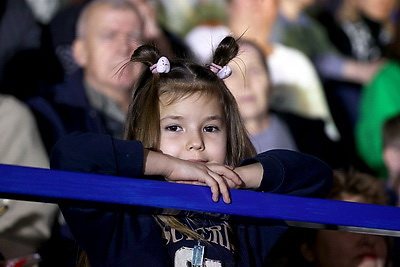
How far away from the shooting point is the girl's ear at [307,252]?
77.2 inches

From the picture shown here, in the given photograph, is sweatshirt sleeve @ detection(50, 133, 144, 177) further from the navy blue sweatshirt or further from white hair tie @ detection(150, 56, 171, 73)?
white hair tie @ detection(150, 56, 171, 73)

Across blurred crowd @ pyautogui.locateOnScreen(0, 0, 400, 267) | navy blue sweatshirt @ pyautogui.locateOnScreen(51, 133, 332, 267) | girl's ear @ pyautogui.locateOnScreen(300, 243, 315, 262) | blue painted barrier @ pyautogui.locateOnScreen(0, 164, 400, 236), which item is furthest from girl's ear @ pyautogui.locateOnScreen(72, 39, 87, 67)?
blue painted barrier @ pyautogui.locateOnScreen(0, 164, 400, 236)

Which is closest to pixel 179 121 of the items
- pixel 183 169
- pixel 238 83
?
pixel 183 169

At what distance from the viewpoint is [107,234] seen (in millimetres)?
1444

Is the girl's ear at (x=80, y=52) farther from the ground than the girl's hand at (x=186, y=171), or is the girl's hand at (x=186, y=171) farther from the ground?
the girl's hand at (x=186, y=171)

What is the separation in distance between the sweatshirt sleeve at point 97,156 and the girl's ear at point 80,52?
1.17 m

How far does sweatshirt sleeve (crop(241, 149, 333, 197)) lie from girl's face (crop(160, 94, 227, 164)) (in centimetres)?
8

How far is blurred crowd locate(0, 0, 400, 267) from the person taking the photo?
2226 millimetres

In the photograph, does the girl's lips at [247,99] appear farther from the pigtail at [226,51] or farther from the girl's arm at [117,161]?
the girl's arm at [117,161]

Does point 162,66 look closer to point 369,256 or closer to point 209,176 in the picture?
point 209,176

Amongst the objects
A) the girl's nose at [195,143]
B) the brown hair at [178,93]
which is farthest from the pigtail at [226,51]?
the girl's nose at [195,143]

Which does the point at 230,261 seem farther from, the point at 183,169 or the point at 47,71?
the point at 47,71

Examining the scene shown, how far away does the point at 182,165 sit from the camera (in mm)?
1444

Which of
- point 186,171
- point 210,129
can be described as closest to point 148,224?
point 186,171
